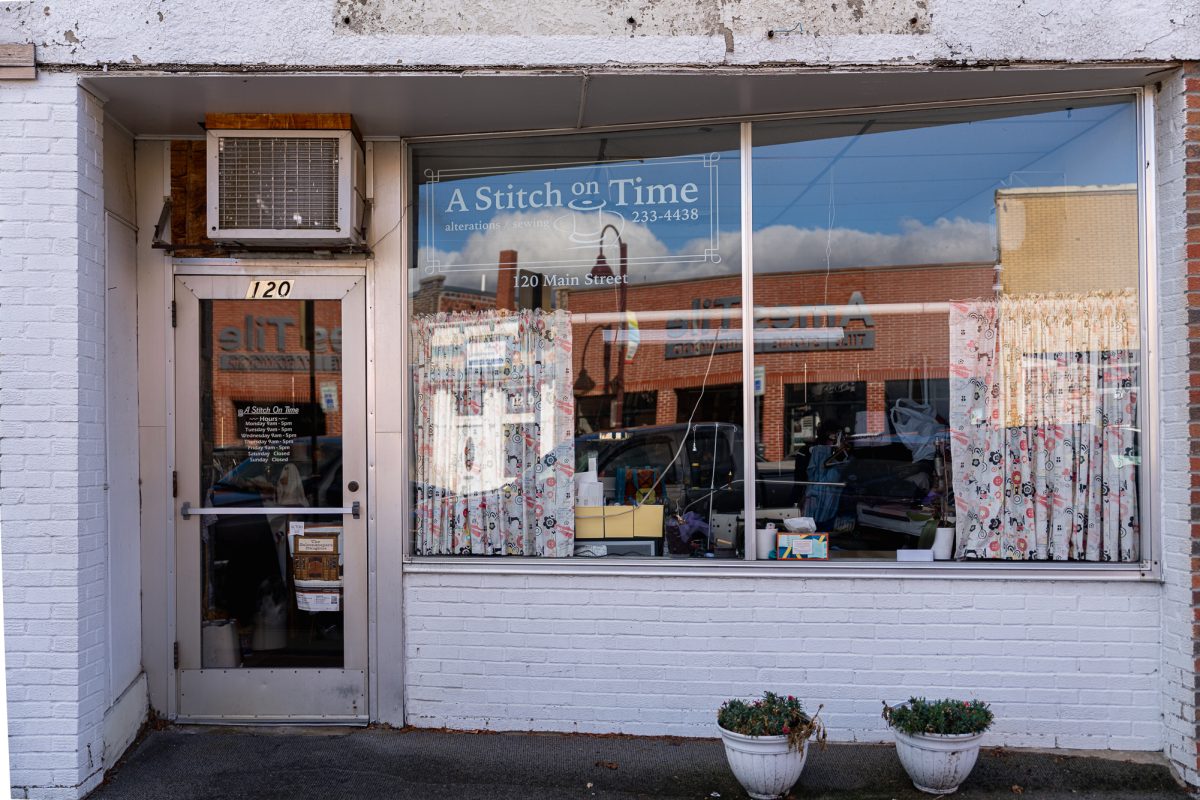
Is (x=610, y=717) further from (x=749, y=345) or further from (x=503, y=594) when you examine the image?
(x=749, y=345)

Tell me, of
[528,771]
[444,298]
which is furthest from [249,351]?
[528,771]

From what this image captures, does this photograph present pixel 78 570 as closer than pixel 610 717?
Yes

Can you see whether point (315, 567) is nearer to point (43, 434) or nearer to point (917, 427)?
point (43, 434)

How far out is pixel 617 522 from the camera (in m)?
5.11

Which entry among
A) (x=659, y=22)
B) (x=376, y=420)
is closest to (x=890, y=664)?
(x=376, y=420)

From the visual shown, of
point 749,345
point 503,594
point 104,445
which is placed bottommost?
point 503,594

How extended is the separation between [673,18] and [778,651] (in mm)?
3111

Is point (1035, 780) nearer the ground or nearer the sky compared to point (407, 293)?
nearer the ground

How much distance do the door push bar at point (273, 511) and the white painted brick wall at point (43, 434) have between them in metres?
0.85

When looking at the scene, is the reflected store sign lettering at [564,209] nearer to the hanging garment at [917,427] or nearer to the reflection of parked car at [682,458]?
the reflection of parked car at [682,458]

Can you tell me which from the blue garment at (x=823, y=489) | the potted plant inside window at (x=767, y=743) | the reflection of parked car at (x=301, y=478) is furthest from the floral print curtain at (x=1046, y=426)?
the reflection of parked car at (x=301, y=478)

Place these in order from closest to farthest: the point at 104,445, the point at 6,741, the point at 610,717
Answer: the point at 6,741
the point at 104,445
the point at 610,717

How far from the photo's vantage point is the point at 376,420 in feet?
16.5

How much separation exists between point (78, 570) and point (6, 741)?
0.81m
